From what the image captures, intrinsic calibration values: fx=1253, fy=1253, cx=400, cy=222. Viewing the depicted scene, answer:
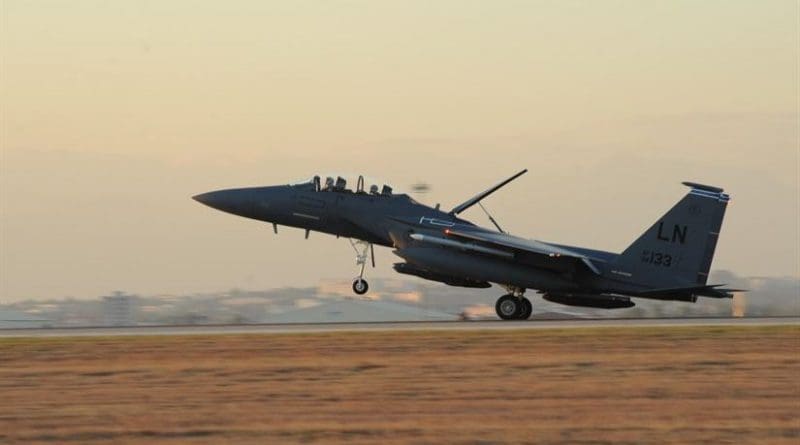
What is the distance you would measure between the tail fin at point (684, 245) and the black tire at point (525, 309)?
263 cm

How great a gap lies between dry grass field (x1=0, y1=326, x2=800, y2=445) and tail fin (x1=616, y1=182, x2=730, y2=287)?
4.63 metres

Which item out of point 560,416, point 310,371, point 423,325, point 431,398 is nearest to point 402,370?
point 310,371

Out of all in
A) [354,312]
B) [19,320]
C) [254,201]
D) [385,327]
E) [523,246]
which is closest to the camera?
[385,327]

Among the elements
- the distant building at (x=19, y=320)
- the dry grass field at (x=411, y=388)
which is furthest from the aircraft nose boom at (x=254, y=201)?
the dry grass field at (x=411, y=388)

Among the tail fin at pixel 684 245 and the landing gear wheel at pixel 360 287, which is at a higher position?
the tail fin at pixel 684 245

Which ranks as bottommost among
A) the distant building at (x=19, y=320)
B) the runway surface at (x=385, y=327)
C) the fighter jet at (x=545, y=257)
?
the distant building at (x=19, y=320)

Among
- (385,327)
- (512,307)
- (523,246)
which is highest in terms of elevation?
(523,246)

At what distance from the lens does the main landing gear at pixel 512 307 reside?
111ft

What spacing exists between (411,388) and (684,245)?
15283 mm

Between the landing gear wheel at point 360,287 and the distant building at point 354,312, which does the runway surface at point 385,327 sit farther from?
the distant building at point 354,312

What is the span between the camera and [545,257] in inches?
1321

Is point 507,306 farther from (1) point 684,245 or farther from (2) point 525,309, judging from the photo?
(1) point 684,245

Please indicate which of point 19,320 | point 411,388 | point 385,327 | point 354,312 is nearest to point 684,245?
point 385,327

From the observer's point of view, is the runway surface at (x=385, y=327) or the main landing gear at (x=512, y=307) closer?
the runway surface at (x=385, y=327)
